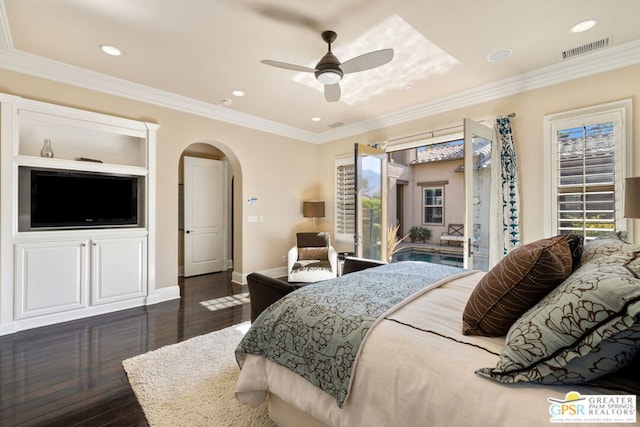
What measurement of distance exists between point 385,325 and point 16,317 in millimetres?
3998

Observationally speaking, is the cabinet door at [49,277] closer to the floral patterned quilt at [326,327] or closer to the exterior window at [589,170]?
the floral patterned quilt at [326,327]

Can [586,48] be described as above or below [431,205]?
above

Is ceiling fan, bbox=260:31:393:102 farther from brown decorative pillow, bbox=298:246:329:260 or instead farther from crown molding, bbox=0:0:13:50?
brown decorative pillow, bbox=298:246:329:260

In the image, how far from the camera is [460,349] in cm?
106

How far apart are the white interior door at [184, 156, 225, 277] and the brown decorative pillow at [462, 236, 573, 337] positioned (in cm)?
539

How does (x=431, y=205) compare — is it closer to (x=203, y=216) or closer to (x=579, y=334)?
(x=203, y=216)

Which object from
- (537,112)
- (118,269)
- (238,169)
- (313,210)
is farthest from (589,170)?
(118,269)

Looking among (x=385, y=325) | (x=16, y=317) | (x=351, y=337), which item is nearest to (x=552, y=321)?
(x=385, y=325)

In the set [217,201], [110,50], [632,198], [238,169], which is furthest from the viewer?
[217,201]

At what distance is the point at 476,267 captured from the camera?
3424mm

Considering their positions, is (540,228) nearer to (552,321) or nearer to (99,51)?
(552,321)

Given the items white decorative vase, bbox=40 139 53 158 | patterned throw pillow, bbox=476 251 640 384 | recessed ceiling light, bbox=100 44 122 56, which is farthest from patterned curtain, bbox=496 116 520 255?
white decorative vase, bbox=40 139 53 158

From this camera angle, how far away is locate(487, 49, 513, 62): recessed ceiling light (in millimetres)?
2893

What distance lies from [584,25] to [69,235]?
18.5ft
